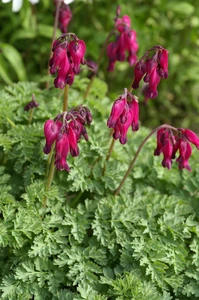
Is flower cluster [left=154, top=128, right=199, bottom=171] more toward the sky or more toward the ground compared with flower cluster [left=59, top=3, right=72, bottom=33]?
more toward the ground

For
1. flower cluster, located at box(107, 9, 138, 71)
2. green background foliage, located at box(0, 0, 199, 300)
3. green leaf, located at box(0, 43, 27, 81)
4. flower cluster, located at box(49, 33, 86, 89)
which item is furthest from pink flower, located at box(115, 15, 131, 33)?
green leaf, located at box(0, 43, 27, 81)

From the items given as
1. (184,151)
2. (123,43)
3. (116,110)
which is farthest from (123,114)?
(123,43)

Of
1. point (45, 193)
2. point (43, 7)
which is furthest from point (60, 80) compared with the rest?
point (43, 7)

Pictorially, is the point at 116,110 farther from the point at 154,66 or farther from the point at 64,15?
the point at 64,15

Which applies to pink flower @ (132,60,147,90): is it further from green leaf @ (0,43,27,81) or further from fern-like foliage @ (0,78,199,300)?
green leaf @ (0,43,27,81)

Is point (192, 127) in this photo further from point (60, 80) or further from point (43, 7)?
point (60, 80)

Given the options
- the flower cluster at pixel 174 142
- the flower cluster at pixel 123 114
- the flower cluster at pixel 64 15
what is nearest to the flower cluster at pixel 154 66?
the flower cluster at pixel 123 114
